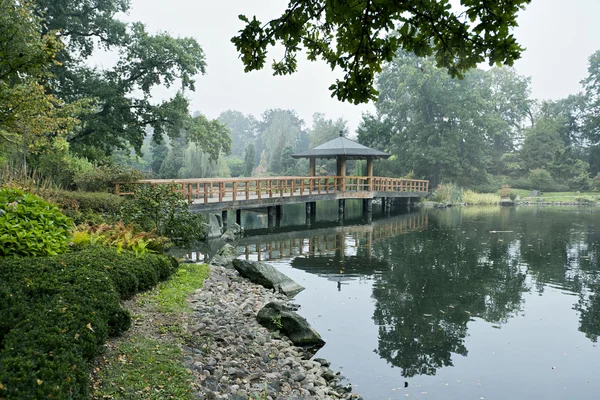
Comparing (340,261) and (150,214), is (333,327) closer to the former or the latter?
(340,261)

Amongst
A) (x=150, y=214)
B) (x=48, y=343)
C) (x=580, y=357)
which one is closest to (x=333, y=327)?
(x=580, y=357)

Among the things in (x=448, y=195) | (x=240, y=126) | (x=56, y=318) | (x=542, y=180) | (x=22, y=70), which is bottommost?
(x=448, y=195)

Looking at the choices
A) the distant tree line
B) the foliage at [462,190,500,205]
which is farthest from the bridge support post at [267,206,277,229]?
the distant tree line

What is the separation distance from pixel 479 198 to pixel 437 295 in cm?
2786

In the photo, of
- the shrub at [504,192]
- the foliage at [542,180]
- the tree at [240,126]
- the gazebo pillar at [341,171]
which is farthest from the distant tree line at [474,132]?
the tree at [240,126]

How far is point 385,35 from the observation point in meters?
4.08

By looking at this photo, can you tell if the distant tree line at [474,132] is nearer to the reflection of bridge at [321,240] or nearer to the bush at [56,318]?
the reflection of bridge at [321,240]

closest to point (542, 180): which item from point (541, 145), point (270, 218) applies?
point (541, 145)

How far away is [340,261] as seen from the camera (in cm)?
1293

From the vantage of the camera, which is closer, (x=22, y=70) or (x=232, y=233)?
(x=22, y=70)

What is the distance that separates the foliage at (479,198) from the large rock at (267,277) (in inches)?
1079

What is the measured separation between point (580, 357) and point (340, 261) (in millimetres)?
6988

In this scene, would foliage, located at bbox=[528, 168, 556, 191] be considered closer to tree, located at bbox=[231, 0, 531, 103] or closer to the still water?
the still water

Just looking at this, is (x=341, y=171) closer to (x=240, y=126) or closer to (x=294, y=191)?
(x=294, y=191)
